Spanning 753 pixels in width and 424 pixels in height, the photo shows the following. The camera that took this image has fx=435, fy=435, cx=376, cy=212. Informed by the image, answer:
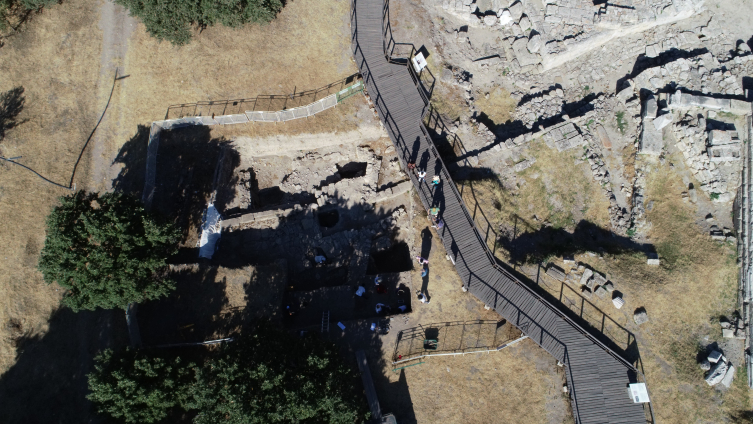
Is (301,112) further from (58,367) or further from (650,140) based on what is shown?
(650,140)

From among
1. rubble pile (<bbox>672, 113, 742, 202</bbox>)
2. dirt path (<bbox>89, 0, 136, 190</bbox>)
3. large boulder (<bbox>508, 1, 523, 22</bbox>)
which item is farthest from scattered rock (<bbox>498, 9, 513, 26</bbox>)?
dirt path (<bbox>89, 0, 136, 190</bbox>)

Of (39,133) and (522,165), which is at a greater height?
(39,133)

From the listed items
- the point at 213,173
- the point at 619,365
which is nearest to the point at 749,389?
the point at 619,365

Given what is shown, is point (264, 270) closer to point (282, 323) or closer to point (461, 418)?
point (282, 323)

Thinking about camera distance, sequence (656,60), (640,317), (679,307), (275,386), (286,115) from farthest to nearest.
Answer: (656,60), (286,115), (679,307), (640,317), (275,386)

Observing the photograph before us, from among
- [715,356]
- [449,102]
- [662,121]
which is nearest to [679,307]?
[715,356]

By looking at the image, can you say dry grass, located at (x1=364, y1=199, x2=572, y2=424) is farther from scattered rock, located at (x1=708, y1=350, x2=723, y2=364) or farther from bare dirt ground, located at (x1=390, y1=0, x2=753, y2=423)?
scattered rock, located at (x1=708, y1=350, x2=723, y2=364)

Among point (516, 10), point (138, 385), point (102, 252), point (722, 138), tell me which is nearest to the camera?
point (138, 385)

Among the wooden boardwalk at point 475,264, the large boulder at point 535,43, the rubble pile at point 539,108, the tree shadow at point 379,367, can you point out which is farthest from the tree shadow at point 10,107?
the large boulder at point 535,43
